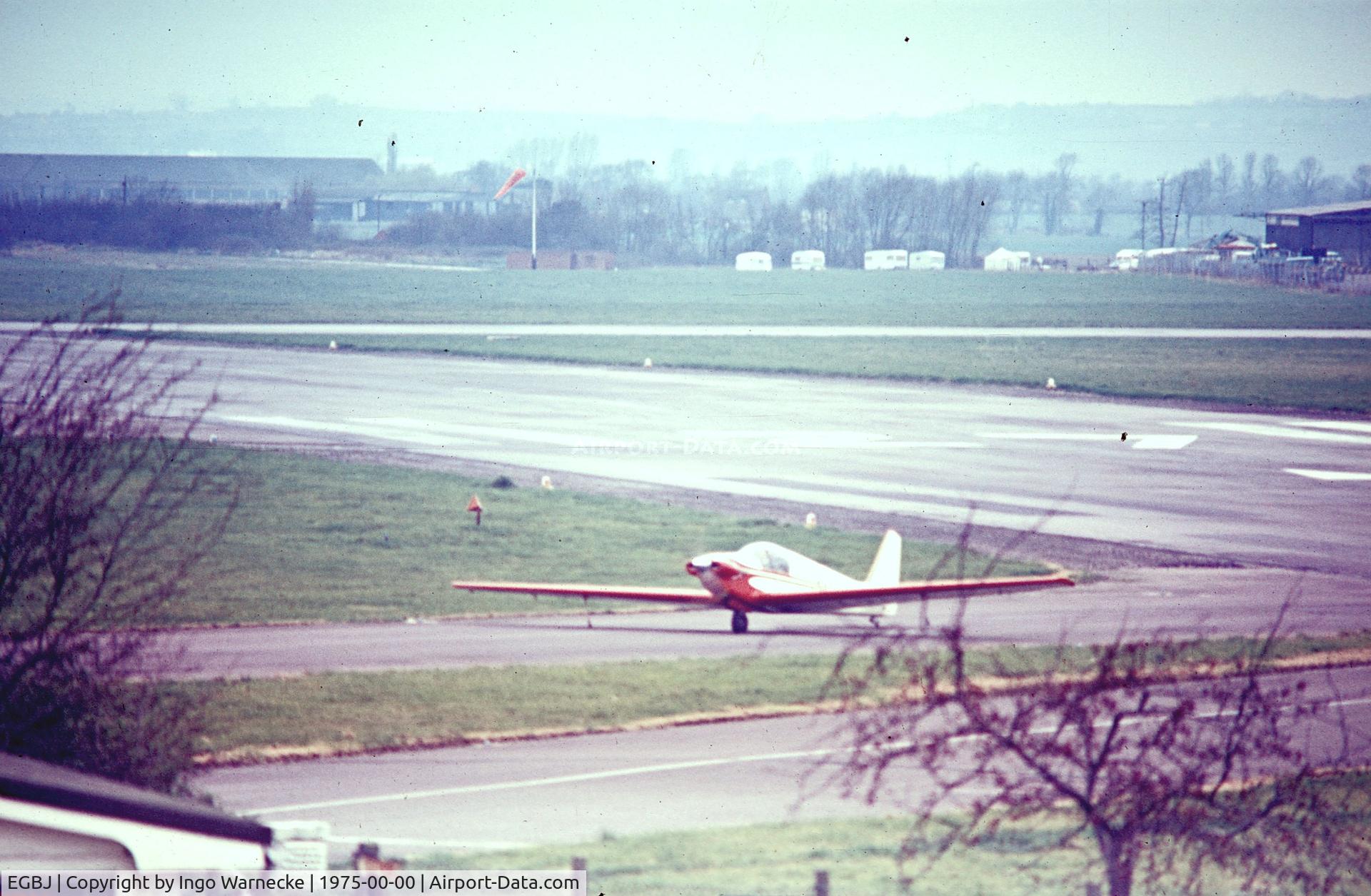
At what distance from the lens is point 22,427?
15289mm

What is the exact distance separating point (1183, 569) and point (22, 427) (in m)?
26.2

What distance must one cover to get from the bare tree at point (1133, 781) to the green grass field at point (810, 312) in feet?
89.3

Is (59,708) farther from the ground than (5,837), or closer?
closer

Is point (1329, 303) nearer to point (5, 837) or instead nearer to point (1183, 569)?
A: point (1183, 569)

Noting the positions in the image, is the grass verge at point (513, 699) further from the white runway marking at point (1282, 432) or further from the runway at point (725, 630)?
the white runway marking at point (1282, 432)

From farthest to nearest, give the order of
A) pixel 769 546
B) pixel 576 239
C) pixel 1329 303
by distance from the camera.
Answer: pixel 576 239 < pixel 1329 303 < pixel 769 546

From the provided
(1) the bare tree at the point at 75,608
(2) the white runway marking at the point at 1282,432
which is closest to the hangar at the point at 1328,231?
(2) the white runway marking at the point at 1282,432

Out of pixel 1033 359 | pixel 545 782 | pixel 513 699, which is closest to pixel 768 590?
pixel 513 699

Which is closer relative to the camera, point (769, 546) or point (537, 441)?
point (769, 546)

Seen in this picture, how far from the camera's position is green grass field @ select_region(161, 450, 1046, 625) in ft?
101

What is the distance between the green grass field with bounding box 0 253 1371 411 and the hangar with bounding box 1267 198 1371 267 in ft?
35.5

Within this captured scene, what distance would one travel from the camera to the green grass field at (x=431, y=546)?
30.7 meters

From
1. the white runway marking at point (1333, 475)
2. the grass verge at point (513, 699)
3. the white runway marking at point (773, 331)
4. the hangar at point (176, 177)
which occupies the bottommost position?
the grass verge at point (513, 699)

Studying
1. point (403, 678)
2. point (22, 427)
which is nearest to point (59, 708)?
point (22, 427)
